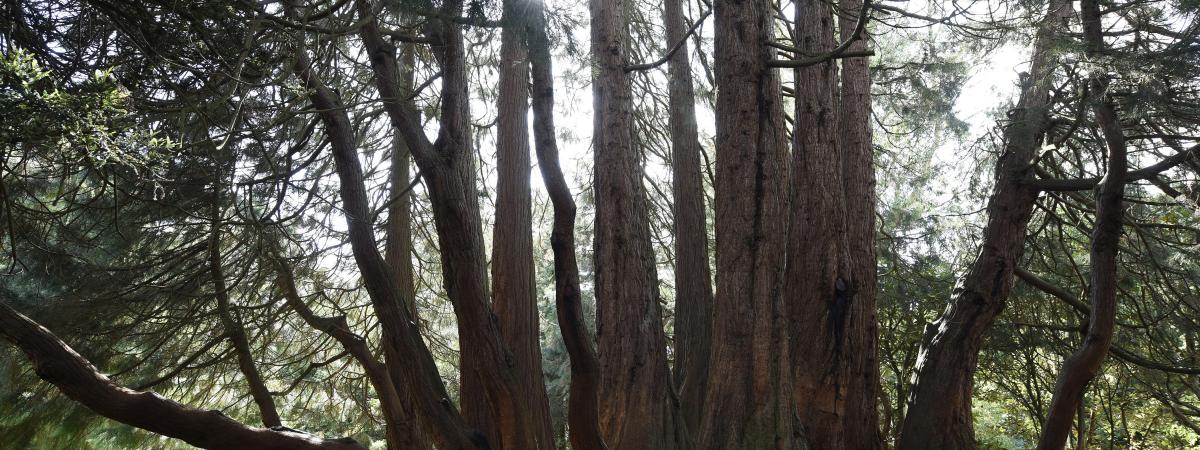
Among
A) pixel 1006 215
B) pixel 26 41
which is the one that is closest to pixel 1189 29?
pixel 1006 215

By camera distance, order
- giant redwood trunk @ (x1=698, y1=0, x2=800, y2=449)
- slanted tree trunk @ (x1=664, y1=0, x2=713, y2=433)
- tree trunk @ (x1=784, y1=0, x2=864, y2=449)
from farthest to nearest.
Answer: slanted tree trunk @ (x1=664, y1=0, x2=713, y2=433)
tree trunk @ (x1=784, y1=0, x2=864, y2=449)
giant redwood trunk @ (x1=698, y1=0, x2=800, y2=449)

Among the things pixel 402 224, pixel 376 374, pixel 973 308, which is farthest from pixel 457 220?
pixel 973 308

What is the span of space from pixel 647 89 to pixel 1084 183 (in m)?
4.11

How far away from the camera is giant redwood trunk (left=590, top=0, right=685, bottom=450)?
17.2 ft

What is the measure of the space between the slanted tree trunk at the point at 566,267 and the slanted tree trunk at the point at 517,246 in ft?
1.97

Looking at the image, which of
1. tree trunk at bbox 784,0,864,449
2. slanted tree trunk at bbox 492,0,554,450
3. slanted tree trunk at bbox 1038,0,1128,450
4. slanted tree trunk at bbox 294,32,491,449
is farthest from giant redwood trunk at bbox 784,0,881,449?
slanted tree trunk at bbox 294,32,491,449

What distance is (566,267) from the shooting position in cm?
383

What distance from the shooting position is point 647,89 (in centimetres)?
818

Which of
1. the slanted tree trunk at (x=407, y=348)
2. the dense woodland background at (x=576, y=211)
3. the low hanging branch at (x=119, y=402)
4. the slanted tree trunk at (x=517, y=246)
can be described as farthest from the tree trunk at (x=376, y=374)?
the low hanging branch at (x=119, y=402)

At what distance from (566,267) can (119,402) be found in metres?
1.91

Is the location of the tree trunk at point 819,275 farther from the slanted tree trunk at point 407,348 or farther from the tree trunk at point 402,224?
the tree trunk at point 402,224

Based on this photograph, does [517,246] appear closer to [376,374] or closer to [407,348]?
[407,348]

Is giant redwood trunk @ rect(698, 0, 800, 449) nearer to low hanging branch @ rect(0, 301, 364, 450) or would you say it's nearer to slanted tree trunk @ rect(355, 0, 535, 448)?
slanted tree trunk @ rect(355, 0, 535, 448)

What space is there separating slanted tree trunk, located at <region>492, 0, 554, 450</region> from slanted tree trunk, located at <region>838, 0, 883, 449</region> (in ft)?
6.91
